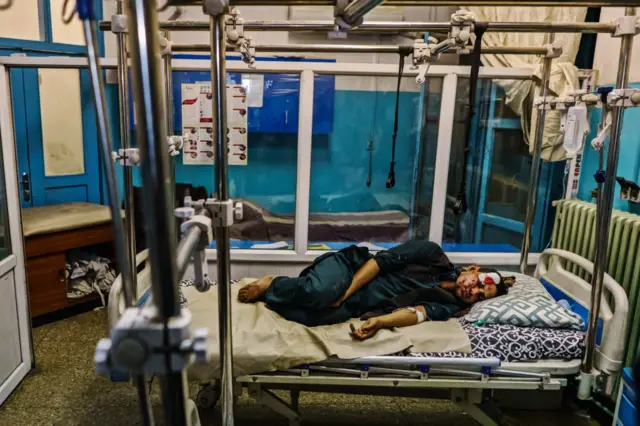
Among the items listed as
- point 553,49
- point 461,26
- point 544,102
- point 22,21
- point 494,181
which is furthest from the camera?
point 494,181

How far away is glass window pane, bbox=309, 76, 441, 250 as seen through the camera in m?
4.03

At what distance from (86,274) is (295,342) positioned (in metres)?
2.35

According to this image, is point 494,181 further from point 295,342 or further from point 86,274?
point 86,274

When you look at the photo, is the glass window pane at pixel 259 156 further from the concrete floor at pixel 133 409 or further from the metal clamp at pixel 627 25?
the metal clamp at pixel 627 25

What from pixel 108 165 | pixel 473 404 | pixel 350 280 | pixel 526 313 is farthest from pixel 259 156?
pixel 108 165

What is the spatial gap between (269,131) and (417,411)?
2248 mm

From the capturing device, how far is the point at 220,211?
3.79 ft

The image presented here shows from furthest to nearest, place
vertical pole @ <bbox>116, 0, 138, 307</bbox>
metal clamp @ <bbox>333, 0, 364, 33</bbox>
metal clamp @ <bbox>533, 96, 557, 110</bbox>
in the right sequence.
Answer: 1. metal clamp @ <bbox>533, 96, 557, 110</bbox>
2. vertical pole @ <bbox>116, 0, 138, 307</bbox>
3. metal clamp @ <bbox>333, 0, 364, 33</bbox>

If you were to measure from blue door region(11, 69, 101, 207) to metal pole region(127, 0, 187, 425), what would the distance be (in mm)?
3520

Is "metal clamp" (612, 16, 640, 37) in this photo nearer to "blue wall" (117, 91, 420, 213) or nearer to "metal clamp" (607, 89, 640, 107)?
"metal clamp" (607, 89, 640, 107)

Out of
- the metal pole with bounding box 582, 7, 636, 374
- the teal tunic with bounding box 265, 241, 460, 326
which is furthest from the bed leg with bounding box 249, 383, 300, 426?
the metal pole with bounding box 582, 7, 636, 374

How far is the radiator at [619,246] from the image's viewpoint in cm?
239

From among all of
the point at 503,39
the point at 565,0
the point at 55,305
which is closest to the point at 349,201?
the point at 503,39

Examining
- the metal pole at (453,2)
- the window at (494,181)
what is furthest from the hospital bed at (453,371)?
the window at (494,181)
